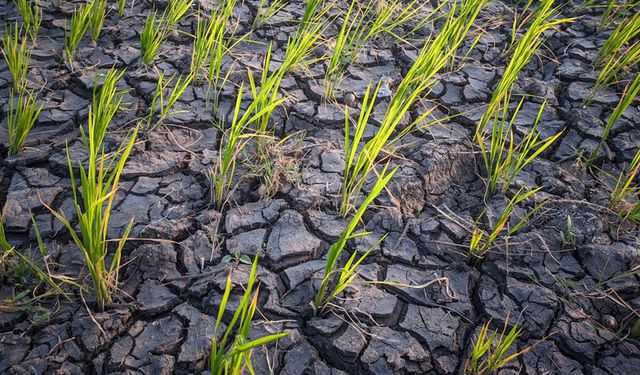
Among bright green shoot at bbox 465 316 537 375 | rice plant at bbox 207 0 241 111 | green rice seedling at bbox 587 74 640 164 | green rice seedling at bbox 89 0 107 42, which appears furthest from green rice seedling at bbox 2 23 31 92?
green rice seedling at bbox 587 74 640 164

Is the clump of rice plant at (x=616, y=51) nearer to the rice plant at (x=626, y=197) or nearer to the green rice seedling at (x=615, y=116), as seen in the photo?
the green rice seedling at (x=615, y=116)

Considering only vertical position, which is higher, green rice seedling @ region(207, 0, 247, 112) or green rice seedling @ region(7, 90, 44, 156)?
green rice seedling @ region(207, 0, 247, 112)

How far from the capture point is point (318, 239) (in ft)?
6.24

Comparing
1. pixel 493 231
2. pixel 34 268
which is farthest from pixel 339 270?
pixel 34 268

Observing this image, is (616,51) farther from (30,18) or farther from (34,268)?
(30,18)

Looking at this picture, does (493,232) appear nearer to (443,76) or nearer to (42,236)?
(443,76)

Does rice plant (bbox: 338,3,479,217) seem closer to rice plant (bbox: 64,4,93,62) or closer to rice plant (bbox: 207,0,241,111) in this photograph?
rice plant (bbox: 207,0,241,111)

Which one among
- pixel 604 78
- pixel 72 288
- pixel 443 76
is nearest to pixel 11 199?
pixel 72 288

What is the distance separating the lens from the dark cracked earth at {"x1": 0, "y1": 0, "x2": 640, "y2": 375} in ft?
5.28

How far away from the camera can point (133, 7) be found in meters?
2.83

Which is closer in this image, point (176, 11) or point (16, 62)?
point (16, 62)

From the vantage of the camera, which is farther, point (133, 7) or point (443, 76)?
point (133, 7)

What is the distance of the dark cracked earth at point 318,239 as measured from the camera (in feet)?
5.28

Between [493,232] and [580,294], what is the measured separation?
323 mm
